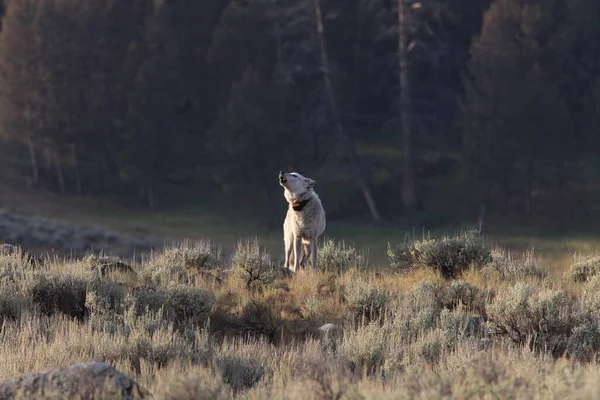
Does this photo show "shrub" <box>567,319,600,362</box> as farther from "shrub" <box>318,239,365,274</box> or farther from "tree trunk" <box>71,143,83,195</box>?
"tree trunk" <box>71,143,83,195</box>

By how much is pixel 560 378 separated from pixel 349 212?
4388 centimetres

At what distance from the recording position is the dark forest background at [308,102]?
45.6m

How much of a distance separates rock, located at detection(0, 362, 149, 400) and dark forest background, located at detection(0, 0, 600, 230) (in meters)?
39.8

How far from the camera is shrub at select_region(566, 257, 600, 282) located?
1296 centimetres

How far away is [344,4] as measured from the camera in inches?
1901

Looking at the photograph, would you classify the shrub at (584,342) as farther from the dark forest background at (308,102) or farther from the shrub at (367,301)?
the dark forest background at (308,102)

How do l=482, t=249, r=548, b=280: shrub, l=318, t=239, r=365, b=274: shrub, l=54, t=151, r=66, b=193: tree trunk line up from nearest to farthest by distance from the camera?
l=482, t=249, r=548, b=280: shrub → l=318, t=239, r=365, b=274: shrub → l=54, t=151, r=66, b=193: tree trunk

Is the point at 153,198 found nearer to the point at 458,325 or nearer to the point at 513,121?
the point at 513,121

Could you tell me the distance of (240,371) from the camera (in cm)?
780

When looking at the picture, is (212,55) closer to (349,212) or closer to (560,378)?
(349,212)

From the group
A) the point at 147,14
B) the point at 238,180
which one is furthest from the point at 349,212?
the point at 147,14

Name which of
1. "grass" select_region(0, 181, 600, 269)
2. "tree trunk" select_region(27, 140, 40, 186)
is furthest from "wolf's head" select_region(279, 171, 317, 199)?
"tree trunk" select_region(27, 140, 40, 186)

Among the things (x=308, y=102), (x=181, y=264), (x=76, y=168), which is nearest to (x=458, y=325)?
(x=181, y=264)

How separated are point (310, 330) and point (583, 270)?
16.0 feet
